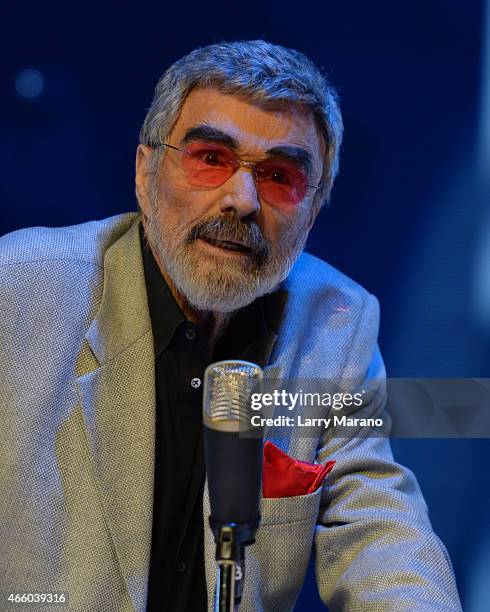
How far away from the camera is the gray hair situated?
1.64 meters

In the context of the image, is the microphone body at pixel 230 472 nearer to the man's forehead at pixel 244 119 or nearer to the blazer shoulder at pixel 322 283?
the man's forehead at pixel 244 119

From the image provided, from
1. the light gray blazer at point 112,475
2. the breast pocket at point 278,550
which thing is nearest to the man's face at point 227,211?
the light gray blazer at point 112,475

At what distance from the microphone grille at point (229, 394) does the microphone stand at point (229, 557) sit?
110 millimetres

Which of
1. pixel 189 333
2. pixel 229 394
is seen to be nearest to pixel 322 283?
pixel 189 333

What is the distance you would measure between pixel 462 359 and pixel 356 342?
337 mm

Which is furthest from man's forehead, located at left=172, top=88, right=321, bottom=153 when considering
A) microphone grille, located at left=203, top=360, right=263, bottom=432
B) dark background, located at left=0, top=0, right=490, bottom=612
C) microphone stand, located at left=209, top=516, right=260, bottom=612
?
microphone stand, located at left=209, top=516, right=260, bottom=612

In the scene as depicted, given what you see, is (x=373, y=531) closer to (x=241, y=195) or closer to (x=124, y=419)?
(x=124, y=419)

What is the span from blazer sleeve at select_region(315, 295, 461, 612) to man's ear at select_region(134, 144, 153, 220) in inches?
20.1

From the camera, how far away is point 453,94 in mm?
1920

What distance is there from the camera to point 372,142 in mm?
1943

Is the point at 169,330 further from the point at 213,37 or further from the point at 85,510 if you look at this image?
the point at 213,37

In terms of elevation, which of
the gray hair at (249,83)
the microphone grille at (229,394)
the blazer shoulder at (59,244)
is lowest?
the microphone grille at (229,394)

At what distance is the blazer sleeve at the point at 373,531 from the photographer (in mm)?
1448

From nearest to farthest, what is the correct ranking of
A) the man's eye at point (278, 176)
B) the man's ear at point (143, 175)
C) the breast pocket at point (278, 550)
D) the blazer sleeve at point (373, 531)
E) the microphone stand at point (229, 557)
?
the microphone stand at point (229, 557), the blazer sleeve at point (373, 531), the breast pocket at point (278, 550), the man's eye at point (278, 176), the man's ear at point (143, 175)
